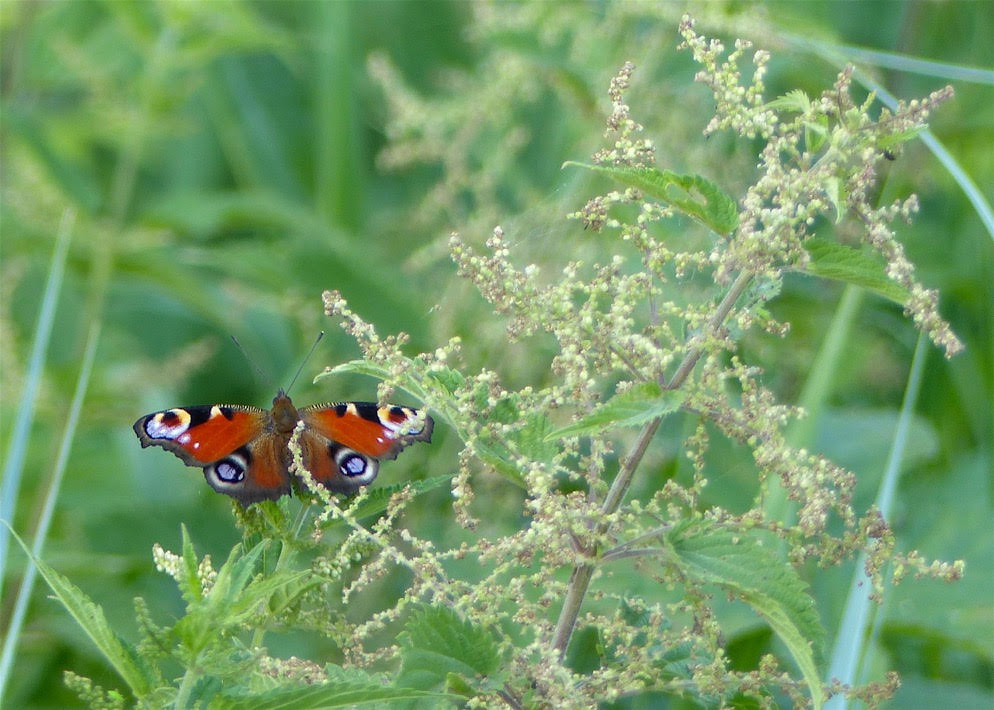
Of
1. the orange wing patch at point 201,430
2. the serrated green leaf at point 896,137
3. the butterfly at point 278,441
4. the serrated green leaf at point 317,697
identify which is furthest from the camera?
the orange wing patch at point 201,430

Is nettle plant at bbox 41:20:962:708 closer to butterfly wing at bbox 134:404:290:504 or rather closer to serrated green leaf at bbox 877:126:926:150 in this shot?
serrated green leaf at bbox 877:126:926:150

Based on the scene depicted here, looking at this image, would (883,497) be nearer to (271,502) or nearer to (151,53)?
(271,502)

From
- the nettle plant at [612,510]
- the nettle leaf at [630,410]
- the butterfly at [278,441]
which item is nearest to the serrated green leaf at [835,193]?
the nettle plant at [612,510]

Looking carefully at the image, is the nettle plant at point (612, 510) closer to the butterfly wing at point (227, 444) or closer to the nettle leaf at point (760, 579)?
the nettle leaf at point (760, 579)

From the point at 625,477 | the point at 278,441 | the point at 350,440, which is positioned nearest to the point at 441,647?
the point at 625,477

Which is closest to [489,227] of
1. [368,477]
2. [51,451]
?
[51,451]

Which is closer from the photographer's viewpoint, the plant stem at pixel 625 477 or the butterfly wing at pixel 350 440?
the plant stem at pixel 625 477

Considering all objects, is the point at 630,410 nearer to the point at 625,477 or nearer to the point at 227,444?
the point at 625,477

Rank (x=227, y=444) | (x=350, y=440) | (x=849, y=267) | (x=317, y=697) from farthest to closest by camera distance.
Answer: (x=227, y=444), (x=350, y=440), (x=849, y=267), (x=317, y=697)
